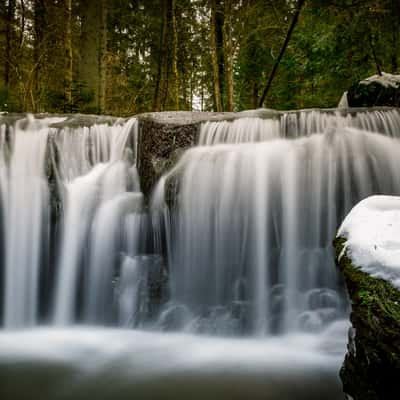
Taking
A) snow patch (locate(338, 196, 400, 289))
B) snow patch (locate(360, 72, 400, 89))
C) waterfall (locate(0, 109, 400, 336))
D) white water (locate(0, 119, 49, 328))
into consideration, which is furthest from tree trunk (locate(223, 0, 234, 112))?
snow patch (locate(338, 196, 400, 289))

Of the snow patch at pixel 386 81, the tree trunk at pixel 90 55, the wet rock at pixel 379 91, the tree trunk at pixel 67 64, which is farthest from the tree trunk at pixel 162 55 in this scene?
the snow patch at pixel 386 81

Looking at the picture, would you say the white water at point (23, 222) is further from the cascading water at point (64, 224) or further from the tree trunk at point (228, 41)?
the tree trunk at point (228, 41)

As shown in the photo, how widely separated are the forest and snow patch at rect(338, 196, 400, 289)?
3.62m

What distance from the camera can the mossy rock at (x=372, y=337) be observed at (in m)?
1.82

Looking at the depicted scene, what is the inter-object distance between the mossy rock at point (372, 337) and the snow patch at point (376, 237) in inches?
2.0

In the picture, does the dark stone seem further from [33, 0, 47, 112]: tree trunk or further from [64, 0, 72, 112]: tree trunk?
[33, 0, 47, 112]: tree trunk

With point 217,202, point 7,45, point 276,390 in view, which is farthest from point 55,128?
point 7,45

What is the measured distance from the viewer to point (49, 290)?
187 inches

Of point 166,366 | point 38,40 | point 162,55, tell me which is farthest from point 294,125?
point 38,40

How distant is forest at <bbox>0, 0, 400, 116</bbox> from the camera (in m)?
6.66

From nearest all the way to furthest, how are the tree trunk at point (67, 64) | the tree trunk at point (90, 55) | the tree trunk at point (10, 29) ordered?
the tree trunk at point (67, 64) → the tree trunk at point (90, 55) → the tree trunk at point (10, 29)

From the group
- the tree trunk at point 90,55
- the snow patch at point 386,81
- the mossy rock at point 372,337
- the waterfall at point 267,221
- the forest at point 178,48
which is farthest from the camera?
the tree trunk at point 90,55

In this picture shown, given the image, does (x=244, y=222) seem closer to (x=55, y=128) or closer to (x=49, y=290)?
(x=49, y=290)

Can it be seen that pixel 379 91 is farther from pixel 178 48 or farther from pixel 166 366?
pixel 178 48
